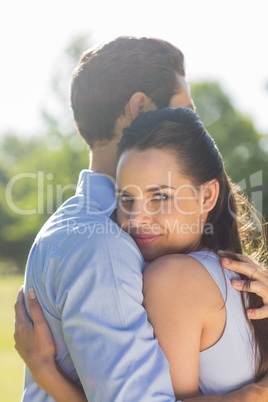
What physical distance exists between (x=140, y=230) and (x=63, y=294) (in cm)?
75

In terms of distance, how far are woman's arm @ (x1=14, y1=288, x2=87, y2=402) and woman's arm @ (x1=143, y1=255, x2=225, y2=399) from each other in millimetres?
446

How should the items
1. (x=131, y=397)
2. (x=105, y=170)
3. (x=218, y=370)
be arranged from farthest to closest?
(x=105, y=170) < (x=218, y=370) < (x=131, y=397)

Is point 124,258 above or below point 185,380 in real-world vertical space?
above

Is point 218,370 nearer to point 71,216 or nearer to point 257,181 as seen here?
point 71,216

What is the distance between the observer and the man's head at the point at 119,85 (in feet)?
9.57

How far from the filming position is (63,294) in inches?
72.4

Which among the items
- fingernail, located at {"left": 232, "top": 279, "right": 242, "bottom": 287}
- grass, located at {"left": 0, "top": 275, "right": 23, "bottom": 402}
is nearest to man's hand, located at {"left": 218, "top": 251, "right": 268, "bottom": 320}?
fingernail, located at {"left": 232, "top": 279, "right": 242, "bottom": 287}

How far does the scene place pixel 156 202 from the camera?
8.00ft

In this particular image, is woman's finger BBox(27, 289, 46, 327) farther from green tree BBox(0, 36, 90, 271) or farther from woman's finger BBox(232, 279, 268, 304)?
green tree BBox(0, 36, 90, 271)

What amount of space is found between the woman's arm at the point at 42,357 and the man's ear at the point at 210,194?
1.03 metres

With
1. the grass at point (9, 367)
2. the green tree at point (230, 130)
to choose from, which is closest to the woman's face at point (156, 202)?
the grass at point (9, 367)

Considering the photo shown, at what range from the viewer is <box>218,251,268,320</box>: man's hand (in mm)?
2119

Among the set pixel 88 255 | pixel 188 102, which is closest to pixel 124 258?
pixel 88 255

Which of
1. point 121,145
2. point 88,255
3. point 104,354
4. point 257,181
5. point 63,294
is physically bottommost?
point 257,181
